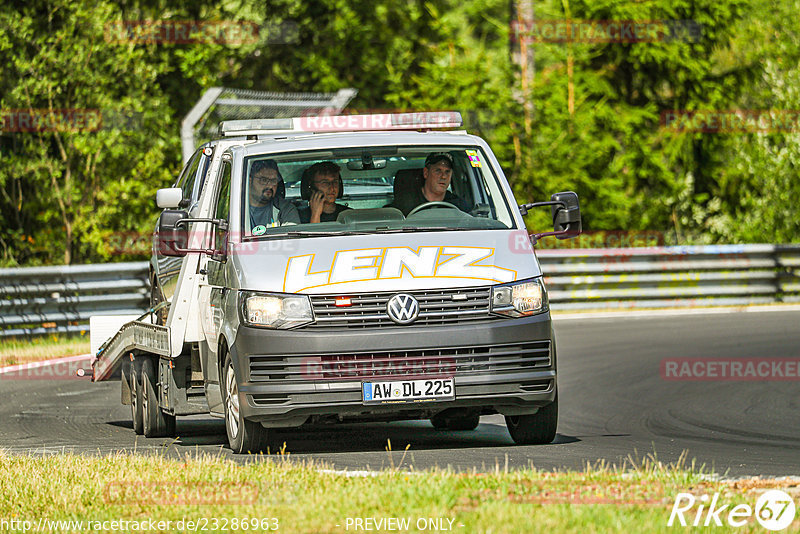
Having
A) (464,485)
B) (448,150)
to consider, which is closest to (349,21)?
(448,150)

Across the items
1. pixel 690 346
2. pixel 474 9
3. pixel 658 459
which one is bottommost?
pixel 690 346

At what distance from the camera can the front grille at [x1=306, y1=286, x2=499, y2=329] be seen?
898 centimetres

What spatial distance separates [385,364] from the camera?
29.6 feet

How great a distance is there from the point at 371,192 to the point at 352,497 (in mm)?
3552

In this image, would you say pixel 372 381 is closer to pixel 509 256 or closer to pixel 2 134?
pixel 509 256

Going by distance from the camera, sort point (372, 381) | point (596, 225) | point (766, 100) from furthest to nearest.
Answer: point (766, 100)
point (596, 225)
point (372, 381)

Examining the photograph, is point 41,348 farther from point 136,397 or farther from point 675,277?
point 675,277

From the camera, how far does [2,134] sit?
75.3 ft

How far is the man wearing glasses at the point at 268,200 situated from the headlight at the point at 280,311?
762mm

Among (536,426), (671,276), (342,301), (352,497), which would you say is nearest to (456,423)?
(536,426)

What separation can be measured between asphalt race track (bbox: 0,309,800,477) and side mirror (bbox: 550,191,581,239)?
1.43 m

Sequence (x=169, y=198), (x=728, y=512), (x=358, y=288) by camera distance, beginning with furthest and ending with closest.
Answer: (x=169, y=198), (x=358, y=288), (x=728, y=512)

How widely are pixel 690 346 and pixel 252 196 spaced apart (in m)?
9.23

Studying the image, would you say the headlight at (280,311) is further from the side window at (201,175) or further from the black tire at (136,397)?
Answer: the black tire at (136,397)
